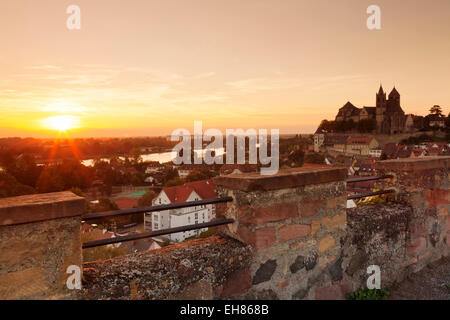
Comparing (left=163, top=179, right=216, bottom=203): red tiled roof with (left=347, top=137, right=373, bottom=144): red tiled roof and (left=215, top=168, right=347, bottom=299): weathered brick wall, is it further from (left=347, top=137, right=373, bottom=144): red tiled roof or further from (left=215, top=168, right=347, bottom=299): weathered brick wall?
(left=347, top=137, right=373, bottom=144): red tiled roof

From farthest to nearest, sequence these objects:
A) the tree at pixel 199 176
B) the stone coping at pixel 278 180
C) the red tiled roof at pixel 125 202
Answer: the tree at pixel 199 176 → the red tiled roof at pixel 125 202 → the stone coping at pixel 278 180

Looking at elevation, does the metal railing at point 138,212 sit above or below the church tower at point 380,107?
below

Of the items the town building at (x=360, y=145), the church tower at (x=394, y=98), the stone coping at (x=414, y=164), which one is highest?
the church tower at (x=394, y=98)

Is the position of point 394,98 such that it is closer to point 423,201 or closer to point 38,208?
point 423,201

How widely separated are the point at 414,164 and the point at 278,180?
6.16ft

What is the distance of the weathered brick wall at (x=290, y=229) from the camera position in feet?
7.48

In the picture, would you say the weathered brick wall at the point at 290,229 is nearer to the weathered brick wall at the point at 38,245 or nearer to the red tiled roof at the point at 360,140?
the weathered brick wall at the point at 38,245

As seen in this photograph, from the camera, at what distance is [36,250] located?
1.64 metres

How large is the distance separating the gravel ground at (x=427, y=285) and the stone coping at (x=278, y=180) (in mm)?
1203

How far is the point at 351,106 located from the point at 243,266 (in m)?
102

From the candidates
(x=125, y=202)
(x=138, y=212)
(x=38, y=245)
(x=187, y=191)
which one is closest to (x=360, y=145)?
(x=125, y=202)

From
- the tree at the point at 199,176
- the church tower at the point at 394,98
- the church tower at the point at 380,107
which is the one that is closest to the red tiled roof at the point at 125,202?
the tree at the point at 199,176
